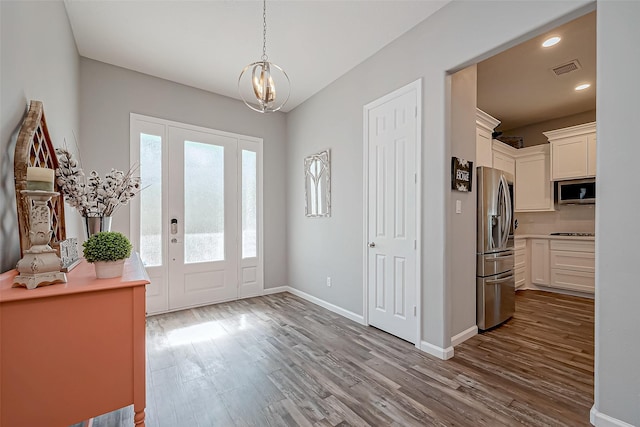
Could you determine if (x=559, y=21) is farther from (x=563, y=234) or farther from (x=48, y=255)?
(x=563, y=234)

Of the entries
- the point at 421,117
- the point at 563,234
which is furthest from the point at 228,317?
the point at 563,234

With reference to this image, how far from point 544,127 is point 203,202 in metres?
6.17

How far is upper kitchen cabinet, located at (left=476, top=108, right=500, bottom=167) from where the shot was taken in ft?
11.1

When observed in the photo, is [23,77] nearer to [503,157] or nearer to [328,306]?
[328,306]

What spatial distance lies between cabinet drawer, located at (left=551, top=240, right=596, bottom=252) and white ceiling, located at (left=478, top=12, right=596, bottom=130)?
2.18 meters

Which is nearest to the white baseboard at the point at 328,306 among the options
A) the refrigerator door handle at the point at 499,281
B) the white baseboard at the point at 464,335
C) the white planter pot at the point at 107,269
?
the white baseboard at the point at 464,335

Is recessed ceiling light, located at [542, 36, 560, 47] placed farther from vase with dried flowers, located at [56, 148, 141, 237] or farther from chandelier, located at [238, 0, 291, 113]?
vase with dried flowers, located at [56, 148, 141, 237]

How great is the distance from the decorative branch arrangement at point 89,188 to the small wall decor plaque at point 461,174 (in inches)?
103

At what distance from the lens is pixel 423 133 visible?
2.64 meters

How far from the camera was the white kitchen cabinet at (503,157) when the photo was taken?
15.3 feet

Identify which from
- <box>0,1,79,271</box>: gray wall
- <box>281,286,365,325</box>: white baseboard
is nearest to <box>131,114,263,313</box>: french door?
<box>281,286,365,325</box>: white baseboard

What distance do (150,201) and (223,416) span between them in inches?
110

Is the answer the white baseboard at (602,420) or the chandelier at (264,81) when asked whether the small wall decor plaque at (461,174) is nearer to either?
the chandelier at (264,81)

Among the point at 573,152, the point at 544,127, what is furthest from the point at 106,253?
the point at 544,127
